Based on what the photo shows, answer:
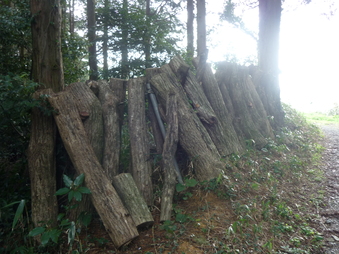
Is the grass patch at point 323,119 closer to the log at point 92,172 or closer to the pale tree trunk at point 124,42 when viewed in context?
the pale tree trunk at point 124,42

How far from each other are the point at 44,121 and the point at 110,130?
0.94 metres

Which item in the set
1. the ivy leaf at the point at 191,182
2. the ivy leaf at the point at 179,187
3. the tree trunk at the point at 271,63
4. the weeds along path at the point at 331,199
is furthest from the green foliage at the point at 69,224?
the tree trunk at the point at 271,63

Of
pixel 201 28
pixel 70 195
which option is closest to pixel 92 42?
pixel 201 28

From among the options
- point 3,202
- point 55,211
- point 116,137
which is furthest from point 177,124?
point 3,202

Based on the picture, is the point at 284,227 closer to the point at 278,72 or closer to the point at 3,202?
the point at 3,202

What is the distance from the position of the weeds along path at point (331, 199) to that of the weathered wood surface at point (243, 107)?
4.58 feet

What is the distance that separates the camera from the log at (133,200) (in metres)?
3.25

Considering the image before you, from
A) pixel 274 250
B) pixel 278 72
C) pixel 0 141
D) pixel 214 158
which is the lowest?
pixel 274 250

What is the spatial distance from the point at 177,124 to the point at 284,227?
6.78 feet

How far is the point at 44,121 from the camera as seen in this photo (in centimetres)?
395

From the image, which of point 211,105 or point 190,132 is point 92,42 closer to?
point 211,105

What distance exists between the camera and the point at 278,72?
8102 mm

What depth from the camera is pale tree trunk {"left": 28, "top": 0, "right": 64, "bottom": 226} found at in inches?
137

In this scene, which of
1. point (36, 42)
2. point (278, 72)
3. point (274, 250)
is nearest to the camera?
point (274, 250)
